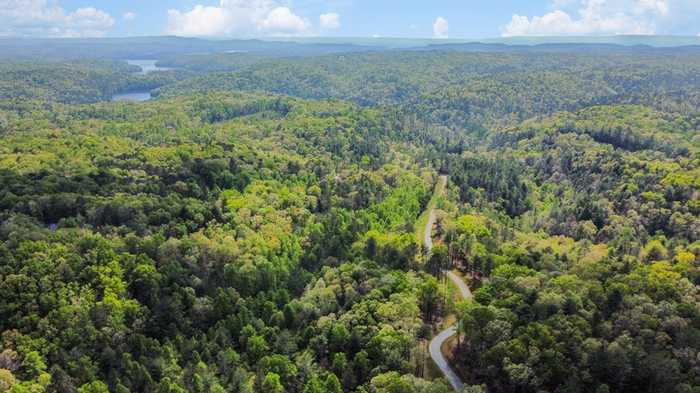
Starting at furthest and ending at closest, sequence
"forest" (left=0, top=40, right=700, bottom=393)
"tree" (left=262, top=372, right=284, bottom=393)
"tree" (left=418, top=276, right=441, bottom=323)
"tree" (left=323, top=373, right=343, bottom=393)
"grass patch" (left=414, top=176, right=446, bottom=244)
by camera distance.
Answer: "grass patch" (left=414, top=176, right=446, bottom=244), "tree" (left=418, top=276, right=441, bottom=323), "tree" (left=262, top=372, right=284, bottom=393), "forest" (left=0, top=40, right=700, bottom=393), "tree" (left=323, top=373, right=343, bottom=393)

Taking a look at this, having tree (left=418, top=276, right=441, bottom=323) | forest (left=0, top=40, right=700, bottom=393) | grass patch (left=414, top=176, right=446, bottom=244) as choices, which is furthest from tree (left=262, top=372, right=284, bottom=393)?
grass patch (left=414, top=176, right=446, bottom=244)

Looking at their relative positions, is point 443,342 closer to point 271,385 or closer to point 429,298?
point 429,298

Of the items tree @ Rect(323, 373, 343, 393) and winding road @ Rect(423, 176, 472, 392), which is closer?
tree @ Rect(323, 373, 343, 393)

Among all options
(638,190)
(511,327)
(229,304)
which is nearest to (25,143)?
(229,304)

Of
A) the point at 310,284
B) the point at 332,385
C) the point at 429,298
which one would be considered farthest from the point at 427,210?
the point at 332,385

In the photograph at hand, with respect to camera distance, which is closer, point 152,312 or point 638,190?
point 152,312

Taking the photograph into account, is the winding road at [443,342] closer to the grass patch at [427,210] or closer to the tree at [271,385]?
the grass patch at [427,210]

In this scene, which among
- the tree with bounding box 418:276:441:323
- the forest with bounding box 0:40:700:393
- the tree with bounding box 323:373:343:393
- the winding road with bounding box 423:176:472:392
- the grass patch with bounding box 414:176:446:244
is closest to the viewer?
the tree with bounding box 323:373:343:393

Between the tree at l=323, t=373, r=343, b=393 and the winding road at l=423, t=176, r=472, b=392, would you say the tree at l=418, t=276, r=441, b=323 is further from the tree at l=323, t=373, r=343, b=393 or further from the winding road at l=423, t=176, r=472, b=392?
the tree at l=323, t=373, r=343, b=393

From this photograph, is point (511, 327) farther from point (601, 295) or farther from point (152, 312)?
point (152, 312)

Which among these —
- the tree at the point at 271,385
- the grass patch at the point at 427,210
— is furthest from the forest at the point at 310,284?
the grass patch at the point at 427,210

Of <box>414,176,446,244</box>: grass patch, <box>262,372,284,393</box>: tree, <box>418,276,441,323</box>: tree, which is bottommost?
<box>262,372,284,393</box>: tree
